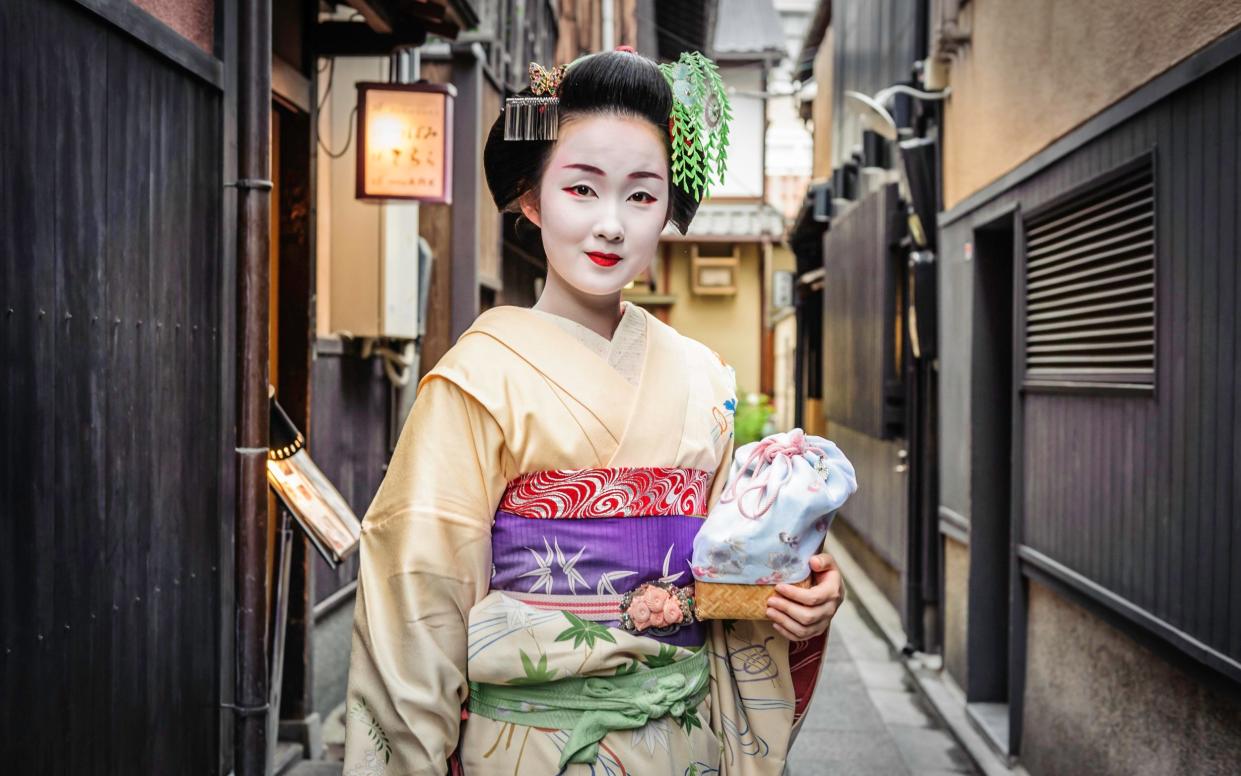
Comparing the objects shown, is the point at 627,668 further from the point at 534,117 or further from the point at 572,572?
the point at 534,117

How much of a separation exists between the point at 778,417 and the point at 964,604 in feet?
61.3

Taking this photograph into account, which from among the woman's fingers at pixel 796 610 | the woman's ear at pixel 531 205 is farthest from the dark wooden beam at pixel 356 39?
the woman's fingers at pixel 796 610

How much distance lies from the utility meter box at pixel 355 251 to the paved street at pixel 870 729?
12.8 feet

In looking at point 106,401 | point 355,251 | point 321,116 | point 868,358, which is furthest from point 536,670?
point 868,358

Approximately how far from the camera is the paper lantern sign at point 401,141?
7.18m

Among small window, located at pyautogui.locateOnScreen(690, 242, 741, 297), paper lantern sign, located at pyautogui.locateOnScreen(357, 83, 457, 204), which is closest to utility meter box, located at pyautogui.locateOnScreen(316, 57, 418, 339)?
paper lantern sign, located at pyautogui.locateOnScreen(357, 83, 457, 204)

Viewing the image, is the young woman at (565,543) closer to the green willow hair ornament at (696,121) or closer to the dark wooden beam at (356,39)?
the green willow hair ornament at (696,121)

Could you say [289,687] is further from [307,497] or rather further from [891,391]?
[891,391]

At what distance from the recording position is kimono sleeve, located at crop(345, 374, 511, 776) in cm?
251

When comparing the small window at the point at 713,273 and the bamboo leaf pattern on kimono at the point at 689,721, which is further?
the small window at the point at 713,273

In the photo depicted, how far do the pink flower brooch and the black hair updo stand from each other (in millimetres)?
1028

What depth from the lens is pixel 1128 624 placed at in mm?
4895

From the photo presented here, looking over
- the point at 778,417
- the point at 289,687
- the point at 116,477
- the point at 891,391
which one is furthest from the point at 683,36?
the point at 116,477

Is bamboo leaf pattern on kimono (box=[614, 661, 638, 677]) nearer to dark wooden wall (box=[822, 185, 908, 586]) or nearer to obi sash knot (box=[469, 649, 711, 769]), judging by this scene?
obi sash knot (box=[469, 649, 711, 769])
